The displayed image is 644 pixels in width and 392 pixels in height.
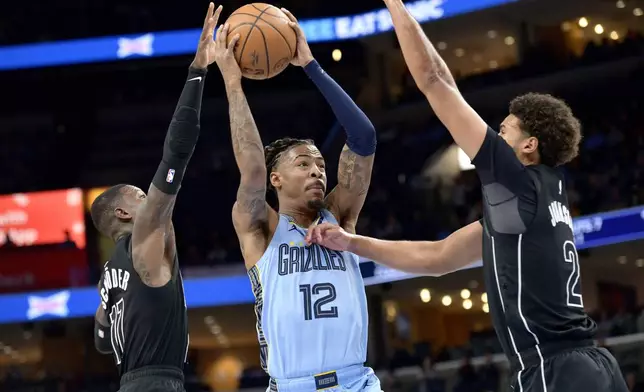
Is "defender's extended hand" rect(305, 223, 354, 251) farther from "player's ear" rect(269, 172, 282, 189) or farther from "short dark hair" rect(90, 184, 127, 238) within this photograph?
"short dark hair" rect(90, 184, 127, 238)

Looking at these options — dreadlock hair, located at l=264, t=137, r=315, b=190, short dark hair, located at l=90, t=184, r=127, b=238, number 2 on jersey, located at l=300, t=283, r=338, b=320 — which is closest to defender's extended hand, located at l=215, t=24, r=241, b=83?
dreadlock hair, located at l=264, t=137, r=315, b=190

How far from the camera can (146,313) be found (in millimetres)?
4984

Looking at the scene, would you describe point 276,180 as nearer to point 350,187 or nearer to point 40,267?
point 350,187

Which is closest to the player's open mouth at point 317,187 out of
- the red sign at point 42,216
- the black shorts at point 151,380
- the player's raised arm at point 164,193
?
the player's raised arm at point 164,193

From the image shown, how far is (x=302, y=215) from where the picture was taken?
5.20 m

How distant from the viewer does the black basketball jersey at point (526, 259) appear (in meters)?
3.86

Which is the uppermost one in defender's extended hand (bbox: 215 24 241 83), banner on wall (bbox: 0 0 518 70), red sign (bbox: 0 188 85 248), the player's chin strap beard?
banner on wall (bbox: 0 0 518 70)

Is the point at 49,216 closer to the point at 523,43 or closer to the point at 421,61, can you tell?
the point at 523,43

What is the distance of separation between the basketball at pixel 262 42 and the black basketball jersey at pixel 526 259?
69.8 inches

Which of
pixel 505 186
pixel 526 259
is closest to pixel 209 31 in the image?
pixel 505 186

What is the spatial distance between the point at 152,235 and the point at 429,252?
145 cm

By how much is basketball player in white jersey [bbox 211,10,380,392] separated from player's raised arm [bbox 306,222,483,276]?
0.21m

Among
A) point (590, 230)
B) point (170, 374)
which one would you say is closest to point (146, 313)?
point (170, 374)

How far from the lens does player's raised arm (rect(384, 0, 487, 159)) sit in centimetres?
384
